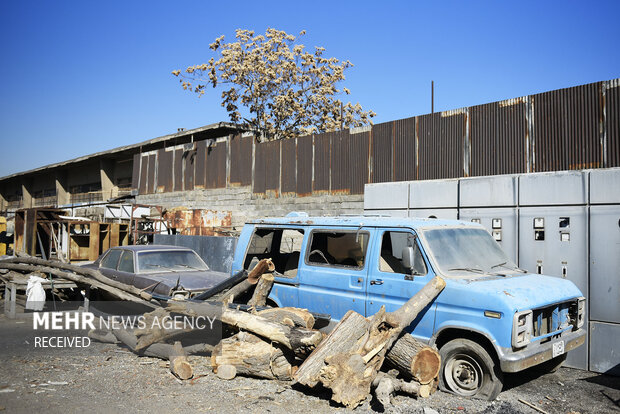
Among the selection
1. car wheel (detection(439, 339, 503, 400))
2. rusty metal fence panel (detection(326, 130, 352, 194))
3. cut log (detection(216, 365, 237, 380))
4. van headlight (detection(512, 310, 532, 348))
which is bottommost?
cut log (detection(216, 365, 237, 380))

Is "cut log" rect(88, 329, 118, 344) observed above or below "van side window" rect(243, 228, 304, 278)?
below

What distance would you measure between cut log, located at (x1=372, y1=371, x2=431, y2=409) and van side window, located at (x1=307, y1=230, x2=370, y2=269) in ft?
5.16

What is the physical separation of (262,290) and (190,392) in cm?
205

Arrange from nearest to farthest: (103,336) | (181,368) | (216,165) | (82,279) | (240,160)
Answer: (181,368)
(103,336)
(82,279)
(240,160)
(216,165)

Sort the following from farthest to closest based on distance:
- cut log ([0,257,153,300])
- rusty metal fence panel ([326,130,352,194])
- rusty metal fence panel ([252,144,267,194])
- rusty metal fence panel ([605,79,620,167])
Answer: rusty metal fence panel ([252,144,267,194])
rusty metal fence panel ([326,130,352,194])
rusty metal fence panel ([605,79,620,167])
cut log ([0,257,153,300])

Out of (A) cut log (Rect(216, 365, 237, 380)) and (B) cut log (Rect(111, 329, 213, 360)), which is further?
(B) cut log (Rect(111, 329, 213, 360))

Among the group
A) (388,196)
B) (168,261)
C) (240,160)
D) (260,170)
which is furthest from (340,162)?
A: (168,261)

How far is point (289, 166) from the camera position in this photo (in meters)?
14.5

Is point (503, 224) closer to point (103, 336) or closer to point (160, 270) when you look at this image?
point (160, 270)

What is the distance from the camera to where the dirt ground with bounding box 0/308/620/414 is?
503 centimetres

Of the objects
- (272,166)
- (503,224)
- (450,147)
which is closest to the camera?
(503,224)

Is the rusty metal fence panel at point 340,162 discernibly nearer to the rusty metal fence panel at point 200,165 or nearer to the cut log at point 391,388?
the rusty metal fence panel at point 200,165

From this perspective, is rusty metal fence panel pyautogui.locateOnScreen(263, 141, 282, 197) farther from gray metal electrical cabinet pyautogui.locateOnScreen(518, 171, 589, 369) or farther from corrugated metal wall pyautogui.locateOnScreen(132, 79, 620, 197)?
gray metal electrical cabinet pyautogui.locateOnScreen(518, 171, 589, 369)

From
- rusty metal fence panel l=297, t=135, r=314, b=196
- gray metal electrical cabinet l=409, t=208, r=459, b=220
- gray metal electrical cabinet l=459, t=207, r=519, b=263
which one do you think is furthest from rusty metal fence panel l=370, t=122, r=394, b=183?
gray metal electrical cabinet l=459, t=207, r=519, b=263
